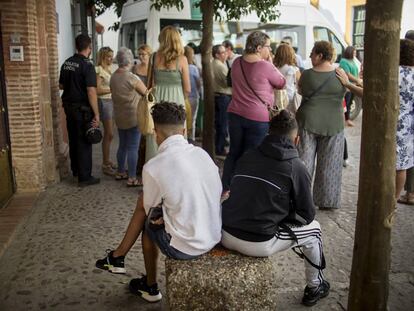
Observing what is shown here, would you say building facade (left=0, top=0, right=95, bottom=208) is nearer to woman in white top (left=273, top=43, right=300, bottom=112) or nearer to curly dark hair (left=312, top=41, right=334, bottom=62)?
woman in white top (left=273, top=43, right=300, bottom=112)

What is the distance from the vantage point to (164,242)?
318cm

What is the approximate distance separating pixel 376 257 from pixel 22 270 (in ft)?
9.03

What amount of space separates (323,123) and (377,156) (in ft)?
9.33

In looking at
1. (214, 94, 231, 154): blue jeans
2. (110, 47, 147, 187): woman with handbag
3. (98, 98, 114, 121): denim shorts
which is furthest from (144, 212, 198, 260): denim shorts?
(214, 94, 231, 154): blue jeans

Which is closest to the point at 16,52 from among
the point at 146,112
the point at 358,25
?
the point at 146,112

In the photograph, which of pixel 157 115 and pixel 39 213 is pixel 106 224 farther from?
pixel 157 115

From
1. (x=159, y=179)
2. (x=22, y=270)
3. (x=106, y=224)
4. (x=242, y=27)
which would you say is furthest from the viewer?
(x=242, y=27)

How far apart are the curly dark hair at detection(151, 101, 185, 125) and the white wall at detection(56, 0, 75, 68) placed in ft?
17.8

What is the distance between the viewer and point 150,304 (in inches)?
143

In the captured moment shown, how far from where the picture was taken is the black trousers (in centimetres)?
639

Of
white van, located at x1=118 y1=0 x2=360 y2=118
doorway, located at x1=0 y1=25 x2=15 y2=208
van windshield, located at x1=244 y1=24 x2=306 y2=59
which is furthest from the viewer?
van windshield, located at x1=244 y1=24 x2=306 y2=59

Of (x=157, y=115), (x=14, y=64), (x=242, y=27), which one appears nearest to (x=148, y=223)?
(x=157, y=115)

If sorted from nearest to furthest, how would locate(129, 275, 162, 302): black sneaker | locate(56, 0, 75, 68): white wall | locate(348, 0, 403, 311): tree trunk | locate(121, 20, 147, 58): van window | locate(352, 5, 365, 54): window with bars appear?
locate(348, 0, 403, 311): tree trunk, locate(129, 275, 162, 302): black sneaker, locate(56, 0, 75, 68): white wall, locate(121, 20, 147, 58): van window, locate(352, 5, 365, 54): window with bars

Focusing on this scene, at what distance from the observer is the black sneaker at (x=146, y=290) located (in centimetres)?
363
